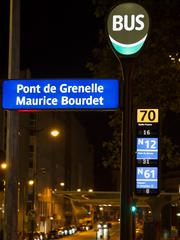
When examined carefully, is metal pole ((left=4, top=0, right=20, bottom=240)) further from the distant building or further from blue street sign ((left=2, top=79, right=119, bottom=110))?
the distant building

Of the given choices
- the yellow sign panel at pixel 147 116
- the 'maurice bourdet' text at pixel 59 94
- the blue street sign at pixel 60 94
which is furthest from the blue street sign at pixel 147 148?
the 'maurice bourdet' text at pixel 59 94

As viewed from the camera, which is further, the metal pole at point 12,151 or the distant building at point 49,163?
the distant building at point 49,163

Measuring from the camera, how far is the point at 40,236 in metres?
62.6

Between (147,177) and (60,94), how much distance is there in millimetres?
1975

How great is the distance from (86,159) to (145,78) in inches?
6488

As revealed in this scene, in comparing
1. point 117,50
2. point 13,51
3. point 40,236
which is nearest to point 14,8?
point 13,51

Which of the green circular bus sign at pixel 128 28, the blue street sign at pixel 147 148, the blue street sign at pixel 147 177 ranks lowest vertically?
the blue street sign at pixel 147 177

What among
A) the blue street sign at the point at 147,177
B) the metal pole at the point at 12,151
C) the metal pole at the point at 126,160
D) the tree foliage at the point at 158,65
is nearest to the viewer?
the metal pole at the point at 126,160

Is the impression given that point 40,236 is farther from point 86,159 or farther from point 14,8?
point 86,159

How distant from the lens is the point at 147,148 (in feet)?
36.8

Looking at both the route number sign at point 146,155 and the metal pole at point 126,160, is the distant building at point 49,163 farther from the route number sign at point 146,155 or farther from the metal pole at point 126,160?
the metal pole at point 126,160

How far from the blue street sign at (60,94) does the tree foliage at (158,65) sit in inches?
135

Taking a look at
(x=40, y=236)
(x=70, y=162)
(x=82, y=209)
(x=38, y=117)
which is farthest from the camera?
(x=82, y=209)

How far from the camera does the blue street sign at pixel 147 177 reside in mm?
10953
